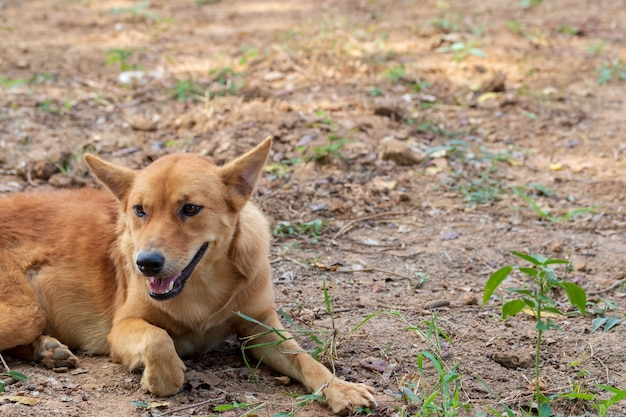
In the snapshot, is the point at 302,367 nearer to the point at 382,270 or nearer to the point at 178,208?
the point at 178,208

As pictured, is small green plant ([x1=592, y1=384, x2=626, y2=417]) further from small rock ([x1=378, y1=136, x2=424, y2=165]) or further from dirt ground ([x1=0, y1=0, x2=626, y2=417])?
small rock ([x1=378, y1=136, x2=424, y2=165])

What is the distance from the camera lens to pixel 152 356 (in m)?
3.86

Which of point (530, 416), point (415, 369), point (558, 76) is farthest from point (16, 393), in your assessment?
point (558, 76)

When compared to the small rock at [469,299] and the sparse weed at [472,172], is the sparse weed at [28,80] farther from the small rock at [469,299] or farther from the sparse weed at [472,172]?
the small rock at [469,299]

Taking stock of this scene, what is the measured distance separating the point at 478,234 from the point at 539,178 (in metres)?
1.27

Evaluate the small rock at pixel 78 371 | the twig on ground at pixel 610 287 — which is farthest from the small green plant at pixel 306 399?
the twig on ground at pixel 610 287

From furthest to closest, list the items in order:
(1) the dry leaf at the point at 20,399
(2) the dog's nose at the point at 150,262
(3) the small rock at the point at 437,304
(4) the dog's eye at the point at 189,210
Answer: (3) the small rock at the point at 437,304, (4) the dog's eye at the point at 189,210, (2) the dog's nose at the point at 150,262, (1) the dry leaf at the point at 20,399

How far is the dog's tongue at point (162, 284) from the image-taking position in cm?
395

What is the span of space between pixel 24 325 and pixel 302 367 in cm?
151

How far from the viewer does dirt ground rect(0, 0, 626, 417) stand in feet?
13.6

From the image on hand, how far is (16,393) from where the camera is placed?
3783 millimetres

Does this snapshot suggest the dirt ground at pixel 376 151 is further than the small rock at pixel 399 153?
No

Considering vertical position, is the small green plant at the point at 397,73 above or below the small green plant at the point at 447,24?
below

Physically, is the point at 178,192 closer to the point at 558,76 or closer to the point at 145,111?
the point at 145,111
